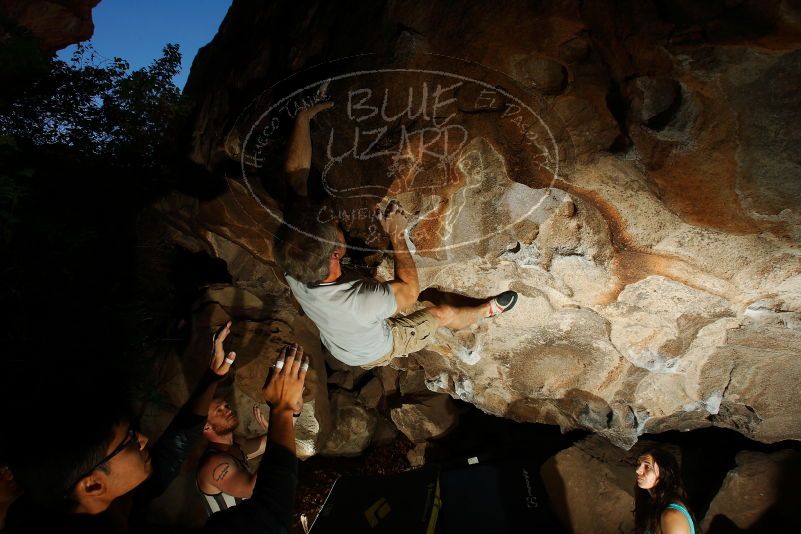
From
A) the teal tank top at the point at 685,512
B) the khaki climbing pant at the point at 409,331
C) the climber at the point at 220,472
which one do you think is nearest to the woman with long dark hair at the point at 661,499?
the teal tank top at the point at 685,512

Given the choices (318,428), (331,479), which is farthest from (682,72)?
(331,479)

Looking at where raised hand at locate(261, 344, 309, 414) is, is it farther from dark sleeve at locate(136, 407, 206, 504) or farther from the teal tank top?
the teal tank top

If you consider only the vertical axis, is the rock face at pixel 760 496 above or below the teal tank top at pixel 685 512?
below

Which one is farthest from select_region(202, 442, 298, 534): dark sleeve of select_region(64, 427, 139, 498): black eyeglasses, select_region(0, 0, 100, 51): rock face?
select_region(0, 0, 100, 51): rock face

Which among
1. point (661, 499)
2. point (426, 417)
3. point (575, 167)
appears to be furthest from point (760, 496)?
point (575, 167)

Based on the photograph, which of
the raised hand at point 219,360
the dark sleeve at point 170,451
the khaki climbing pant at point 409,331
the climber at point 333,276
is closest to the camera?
the dark sleeve at point 170,451

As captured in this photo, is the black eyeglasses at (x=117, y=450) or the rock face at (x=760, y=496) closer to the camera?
the black eyeglasses at (x=117, y=450)

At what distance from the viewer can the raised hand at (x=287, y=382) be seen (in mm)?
2090

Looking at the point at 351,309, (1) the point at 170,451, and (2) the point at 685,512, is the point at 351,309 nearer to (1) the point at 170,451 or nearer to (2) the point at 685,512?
(1) the point at 170,451

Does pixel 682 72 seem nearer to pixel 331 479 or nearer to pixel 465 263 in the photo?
pixel 465 263

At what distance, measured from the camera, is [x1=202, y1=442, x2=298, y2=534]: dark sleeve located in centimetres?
160

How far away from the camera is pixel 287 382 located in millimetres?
2131

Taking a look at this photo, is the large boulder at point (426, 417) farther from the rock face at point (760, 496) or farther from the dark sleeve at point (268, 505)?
the dark sleeve at point (268, 505)

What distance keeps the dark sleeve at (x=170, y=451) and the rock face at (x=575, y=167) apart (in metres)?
1.71
